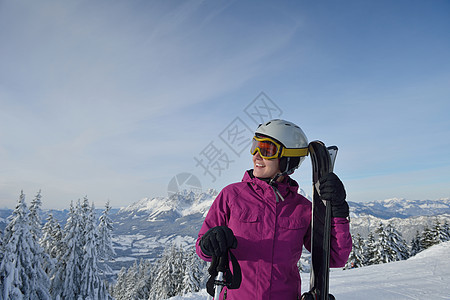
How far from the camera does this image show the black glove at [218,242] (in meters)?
2.11

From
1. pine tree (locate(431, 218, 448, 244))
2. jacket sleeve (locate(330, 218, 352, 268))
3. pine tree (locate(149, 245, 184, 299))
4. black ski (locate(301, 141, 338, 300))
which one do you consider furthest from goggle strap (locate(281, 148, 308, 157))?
pine tree (locate(431, 218, 448, 244))

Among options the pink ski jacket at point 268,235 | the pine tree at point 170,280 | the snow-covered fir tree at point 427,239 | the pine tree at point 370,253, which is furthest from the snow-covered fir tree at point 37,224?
the snow-covered fir tree at point 427,239

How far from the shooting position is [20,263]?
42.9 ft

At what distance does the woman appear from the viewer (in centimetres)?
224

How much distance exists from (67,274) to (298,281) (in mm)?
18584

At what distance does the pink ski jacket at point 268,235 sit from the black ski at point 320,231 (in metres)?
0.08

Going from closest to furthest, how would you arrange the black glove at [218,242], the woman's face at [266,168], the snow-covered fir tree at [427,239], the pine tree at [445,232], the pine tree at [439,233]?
the black glove at [218,242], the woman's face at [266,168], the pine tree at [445,232], the pine tree at [439,233], the snow-covered fir tree at [427,239]

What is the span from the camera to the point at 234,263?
2139mm

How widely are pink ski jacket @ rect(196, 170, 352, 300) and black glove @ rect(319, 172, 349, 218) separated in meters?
0.10

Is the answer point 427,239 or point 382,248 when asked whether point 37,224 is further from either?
point 427,239

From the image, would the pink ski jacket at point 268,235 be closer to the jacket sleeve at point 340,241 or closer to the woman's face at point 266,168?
the jacket sleeve at point 340,241

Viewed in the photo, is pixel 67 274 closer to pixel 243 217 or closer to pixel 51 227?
pixel 51 227

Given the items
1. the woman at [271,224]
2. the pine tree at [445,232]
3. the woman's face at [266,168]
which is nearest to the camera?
the woman at [271,224]

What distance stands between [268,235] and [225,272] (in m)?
0.54
